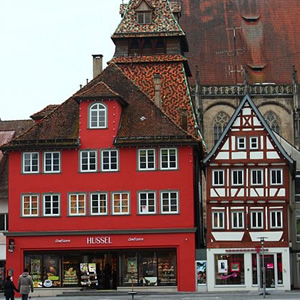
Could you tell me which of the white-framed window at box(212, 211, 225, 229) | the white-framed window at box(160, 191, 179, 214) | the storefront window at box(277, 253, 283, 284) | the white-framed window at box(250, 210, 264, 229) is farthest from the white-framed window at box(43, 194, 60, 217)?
the storefront window at box(277, 253, 283, 284)

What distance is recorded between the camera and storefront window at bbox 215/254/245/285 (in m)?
53.7

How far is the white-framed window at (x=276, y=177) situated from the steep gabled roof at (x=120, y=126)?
16.2 feet

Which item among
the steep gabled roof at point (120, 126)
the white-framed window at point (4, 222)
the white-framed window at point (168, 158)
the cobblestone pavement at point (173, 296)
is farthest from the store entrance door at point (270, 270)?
the white-framed window at point (4, 222)

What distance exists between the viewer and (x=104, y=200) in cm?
5547

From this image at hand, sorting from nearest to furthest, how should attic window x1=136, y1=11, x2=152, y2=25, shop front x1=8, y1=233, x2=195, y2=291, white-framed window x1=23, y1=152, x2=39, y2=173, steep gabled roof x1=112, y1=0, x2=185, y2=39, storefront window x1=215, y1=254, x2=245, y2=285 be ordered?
storefront window x1=215, y1=254, x2=245, y2=285, shop front x1=8, y1=233, x2=195, y2=291, white-framed window x1=23, y1=152, x2=39, y2=173, steep gabled roof x1=112, y1=0, x2=185, y2=39, attic window x1=136, y1=11, x2=152, y2=25

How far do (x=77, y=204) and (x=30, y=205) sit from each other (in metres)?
2.80

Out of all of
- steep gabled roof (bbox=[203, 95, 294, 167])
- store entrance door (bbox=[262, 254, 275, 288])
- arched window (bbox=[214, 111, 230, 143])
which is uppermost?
arched window (bbox=[214, 111, 230, 143])

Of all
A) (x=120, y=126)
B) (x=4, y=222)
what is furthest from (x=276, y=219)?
(x=4, y=222)

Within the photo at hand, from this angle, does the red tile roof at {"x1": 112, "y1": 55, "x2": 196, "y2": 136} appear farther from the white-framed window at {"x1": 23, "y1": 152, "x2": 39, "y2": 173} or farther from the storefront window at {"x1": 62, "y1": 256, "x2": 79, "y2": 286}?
the storefront window at {"x1": 62, "y1": 256, "x2": 79, "y2": 286}

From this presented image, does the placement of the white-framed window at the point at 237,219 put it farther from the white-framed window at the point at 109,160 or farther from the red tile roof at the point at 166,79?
the red tile roof at the point at 166,79

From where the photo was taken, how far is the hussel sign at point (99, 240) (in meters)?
54.9

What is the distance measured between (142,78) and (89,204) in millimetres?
13544

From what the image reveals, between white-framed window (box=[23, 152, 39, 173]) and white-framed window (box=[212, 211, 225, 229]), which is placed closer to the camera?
white-framed window (box=[212, 211, 225, 229])

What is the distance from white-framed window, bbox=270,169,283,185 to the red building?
454cm
